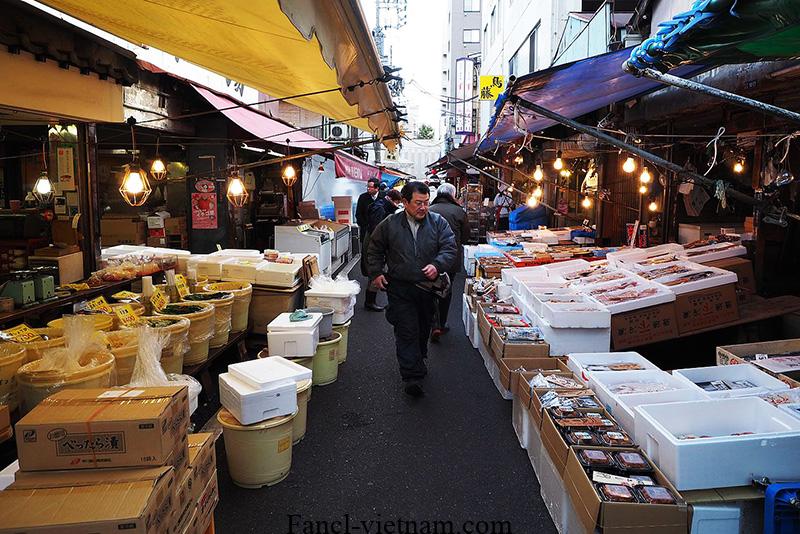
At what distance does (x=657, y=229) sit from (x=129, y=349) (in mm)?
9036

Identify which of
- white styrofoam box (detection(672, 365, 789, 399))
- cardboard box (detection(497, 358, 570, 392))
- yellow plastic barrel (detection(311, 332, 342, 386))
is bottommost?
yellow plastic barrel (detection(311, 332, 342, 386))

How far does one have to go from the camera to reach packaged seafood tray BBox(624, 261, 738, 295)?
5680 mm

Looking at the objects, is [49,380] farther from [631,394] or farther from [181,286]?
[631,394]

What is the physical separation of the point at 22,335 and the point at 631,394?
15.2 feet

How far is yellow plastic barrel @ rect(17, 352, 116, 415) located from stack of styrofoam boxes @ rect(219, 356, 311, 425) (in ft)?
2.85

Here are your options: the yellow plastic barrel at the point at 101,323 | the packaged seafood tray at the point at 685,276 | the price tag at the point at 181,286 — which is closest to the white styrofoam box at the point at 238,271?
the price tag at the point at 181,286

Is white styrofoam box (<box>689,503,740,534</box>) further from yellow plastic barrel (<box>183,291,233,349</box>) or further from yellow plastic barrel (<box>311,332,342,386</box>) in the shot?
yellow plastic barrel (<box>183,291,233,349</box>)

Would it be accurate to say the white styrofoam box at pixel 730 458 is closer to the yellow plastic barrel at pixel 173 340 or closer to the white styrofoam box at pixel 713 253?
the yellow plastic barrel at pixel 173 340

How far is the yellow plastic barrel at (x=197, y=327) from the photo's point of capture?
5191mm

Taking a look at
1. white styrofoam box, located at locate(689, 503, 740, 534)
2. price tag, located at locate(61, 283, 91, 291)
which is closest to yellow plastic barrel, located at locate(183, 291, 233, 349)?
price tag, located at locate(61, 283, 91, 291)

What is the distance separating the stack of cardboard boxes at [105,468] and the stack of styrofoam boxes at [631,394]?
2.84 meters

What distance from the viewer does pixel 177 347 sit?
184 inches

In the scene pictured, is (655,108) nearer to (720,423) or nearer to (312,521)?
(720,423)

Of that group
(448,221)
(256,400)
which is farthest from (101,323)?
(448,221)
